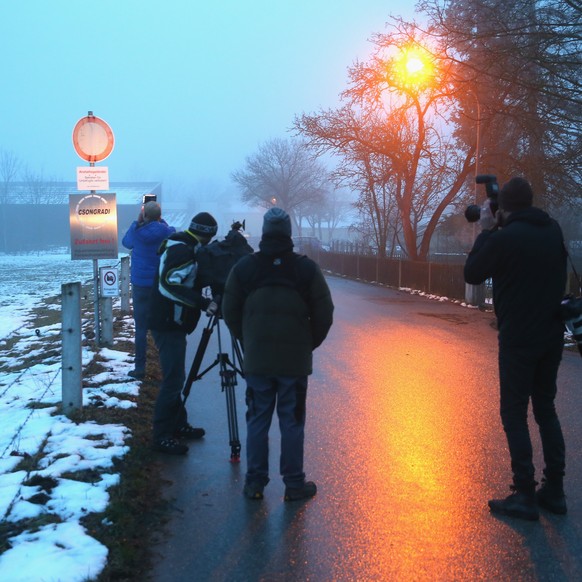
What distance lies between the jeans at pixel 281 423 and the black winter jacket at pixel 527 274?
4.49 feet

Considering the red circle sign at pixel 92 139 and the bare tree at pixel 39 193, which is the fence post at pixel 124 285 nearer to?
the red circle sign at pixel 92 139

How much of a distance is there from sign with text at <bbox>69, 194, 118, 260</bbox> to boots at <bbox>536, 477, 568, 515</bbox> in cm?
692

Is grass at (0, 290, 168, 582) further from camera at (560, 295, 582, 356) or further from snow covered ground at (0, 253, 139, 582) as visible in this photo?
camera at (560, 295, 582, 356)

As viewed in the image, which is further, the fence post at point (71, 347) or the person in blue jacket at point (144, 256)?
the person in blue jacket at point (144, 256)

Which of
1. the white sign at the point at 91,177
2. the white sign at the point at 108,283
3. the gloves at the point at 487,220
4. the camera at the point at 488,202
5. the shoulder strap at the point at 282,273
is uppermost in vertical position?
the white sign at the point at 91,177

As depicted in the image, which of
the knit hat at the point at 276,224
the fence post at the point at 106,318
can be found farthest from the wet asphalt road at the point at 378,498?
the fence post at the point at 106,318

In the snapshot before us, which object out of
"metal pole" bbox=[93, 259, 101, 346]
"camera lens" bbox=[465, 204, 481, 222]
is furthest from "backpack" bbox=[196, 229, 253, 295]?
"metal pole" bbox=[93, 259, 101, 346]

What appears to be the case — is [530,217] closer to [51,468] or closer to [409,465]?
[409,465]

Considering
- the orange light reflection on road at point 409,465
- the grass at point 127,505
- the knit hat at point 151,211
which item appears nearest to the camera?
the grass at point 127,505

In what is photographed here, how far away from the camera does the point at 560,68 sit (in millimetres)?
13156

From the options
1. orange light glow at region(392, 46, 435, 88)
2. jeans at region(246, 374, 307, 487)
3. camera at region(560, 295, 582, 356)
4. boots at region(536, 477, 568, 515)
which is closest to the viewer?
camera at region(560, 295, 582, 356)

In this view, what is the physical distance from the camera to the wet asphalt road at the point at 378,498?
363 cm

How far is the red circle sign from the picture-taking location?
9.56 m

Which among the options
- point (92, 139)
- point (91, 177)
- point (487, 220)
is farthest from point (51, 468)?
point (92, 139)
